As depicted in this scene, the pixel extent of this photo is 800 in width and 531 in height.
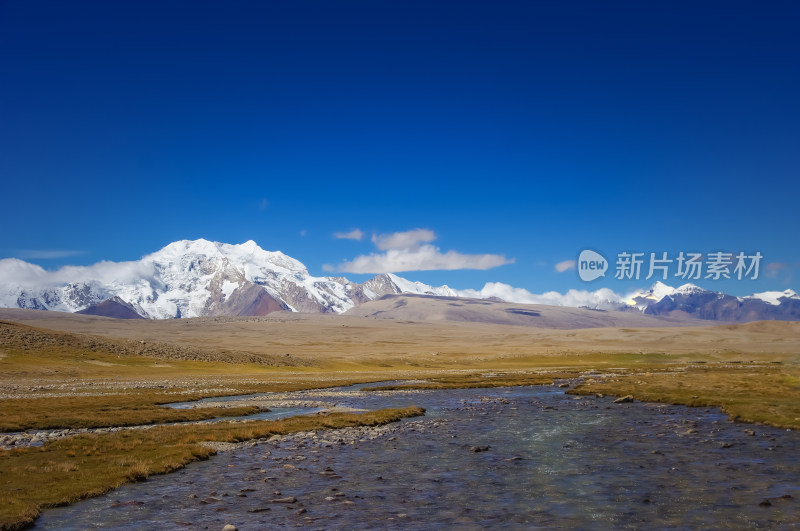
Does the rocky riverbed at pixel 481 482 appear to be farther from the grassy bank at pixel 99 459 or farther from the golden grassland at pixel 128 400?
the golden grassland at pixel 128 400

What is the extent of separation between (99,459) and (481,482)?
57.3 feet

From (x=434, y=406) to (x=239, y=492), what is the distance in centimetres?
3410

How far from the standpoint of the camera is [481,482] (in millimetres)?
22062

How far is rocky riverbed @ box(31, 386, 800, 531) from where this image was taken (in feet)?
56.7

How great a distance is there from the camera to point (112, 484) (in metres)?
21.4

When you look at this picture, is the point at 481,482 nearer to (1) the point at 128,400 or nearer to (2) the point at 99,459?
(2) the point at 99,459

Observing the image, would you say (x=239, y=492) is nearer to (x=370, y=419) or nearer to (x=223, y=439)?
(x=223, y=439)

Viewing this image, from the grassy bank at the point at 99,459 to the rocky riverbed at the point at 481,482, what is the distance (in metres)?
0.83

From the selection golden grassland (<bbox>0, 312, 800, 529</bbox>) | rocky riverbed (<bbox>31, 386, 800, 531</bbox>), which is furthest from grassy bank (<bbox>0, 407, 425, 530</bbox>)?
rocky riverbed (<bbox>31, 386, 800, 531</bbox>)

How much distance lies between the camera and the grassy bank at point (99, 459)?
19203mm

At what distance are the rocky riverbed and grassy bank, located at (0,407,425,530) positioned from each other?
32.5 inches

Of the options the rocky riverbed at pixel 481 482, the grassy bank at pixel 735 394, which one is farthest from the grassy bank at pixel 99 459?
the grassy bank at pixel 735 394

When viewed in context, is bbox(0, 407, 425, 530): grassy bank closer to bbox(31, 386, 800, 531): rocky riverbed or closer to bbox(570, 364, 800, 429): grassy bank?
bbox(31, 386, 800, 531): rocky riverbed

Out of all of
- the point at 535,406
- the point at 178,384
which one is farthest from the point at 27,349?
A: the point at 535,406
